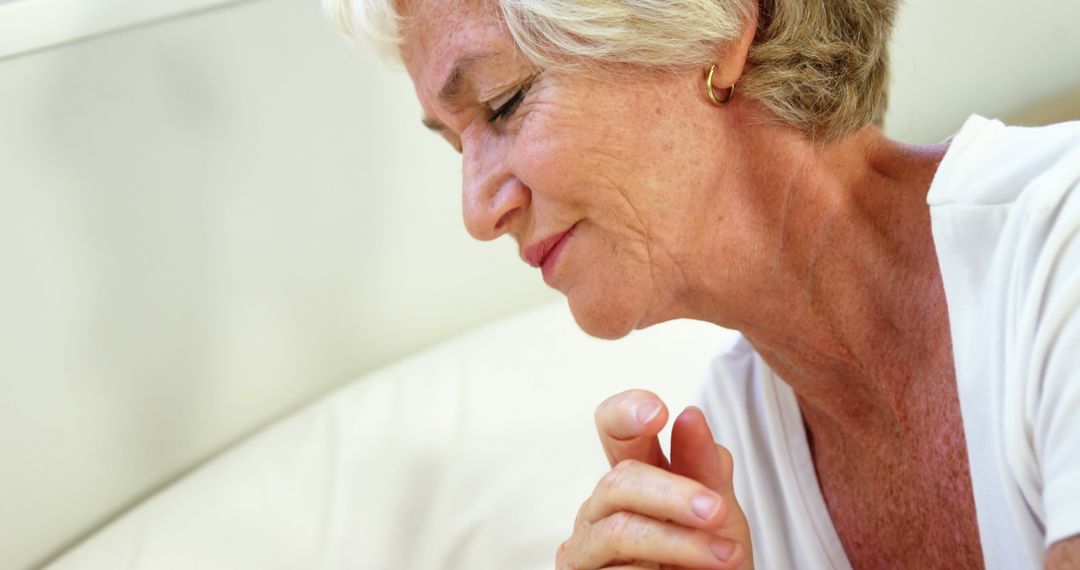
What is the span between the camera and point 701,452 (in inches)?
43.4

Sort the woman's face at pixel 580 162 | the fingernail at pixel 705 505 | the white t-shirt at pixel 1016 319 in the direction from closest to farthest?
1. the white t-shirt at pixel 1016 319
2. the fingernail at pixel 705 505
3. the woman's face at pixel 580 162

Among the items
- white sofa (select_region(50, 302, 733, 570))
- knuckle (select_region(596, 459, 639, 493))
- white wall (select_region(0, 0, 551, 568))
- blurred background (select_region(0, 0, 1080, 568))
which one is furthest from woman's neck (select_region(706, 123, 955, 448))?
white wall (select_region(0, 0, 551, 568))

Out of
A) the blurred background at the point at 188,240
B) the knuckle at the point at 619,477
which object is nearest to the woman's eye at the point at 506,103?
the knuckle at the point at 619,477

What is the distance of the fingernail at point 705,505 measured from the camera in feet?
3.15

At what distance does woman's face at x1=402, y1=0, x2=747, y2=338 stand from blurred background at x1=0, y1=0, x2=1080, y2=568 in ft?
1.69

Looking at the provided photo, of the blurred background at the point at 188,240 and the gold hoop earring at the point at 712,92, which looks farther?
the blurred background at the point at 188,240

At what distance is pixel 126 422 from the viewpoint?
1733mm

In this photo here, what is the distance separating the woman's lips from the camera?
3.70 feet

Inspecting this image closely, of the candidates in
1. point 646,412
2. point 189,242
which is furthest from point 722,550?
point 189,242

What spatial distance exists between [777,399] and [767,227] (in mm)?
302

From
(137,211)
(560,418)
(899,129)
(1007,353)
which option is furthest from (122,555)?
(899,129)

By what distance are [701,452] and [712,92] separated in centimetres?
37

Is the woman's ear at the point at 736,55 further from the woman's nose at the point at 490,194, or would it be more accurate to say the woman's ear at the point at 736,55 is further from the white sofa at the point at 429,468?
the white sofa at the point at 429,468

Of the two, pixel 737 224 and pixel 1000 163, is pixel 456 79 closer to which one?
pixel 737 224
